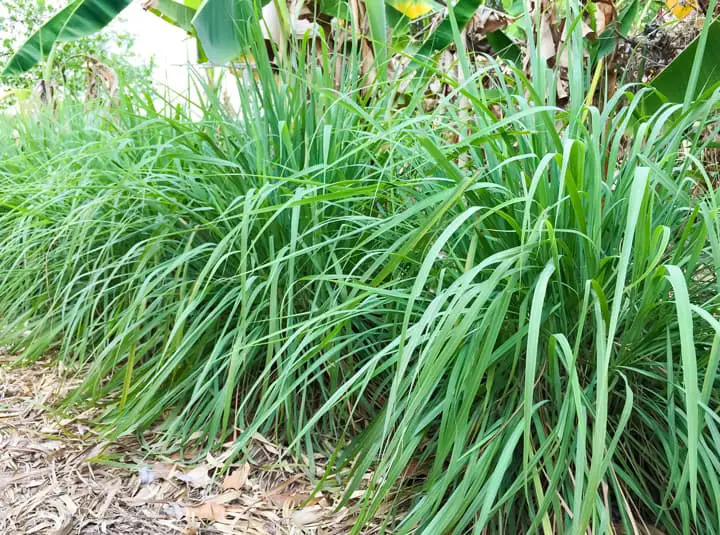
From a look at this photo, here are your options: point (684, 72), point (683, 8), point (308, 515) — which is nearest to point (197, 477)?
point (308, 515)

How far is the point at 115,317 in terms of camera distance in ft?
5.30

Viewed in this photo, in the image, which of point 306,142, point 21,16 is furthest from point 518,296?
point 21,16

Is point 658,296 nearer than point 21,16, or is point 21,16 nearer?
point 658,296

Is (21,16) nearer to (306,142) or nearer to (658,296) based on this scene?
(306,142)

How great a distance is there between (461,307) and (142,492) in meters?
0.86

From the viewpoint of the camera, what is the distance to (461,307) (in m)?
0.94

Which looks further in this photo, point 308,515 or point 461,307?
point 308,515

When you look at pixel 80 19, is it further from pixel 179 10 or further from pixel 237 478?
pixel 237 478

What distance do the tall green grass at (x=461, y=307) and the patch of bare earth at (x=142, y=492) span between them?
66mm

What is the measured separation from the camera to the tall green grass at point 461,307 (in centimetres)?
94

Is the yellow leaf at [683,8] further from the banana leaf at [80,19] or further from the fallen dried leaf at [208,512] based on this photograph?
the fallen dried leaf at [208,512]

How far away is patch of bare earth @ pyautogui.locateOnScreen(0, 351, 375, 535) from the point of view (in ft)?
4.02

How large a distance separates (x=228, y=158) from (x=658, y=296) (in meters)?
1.14

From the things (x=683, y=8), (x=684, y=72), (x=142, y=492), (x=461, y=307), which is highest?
(x=683, y=8)
